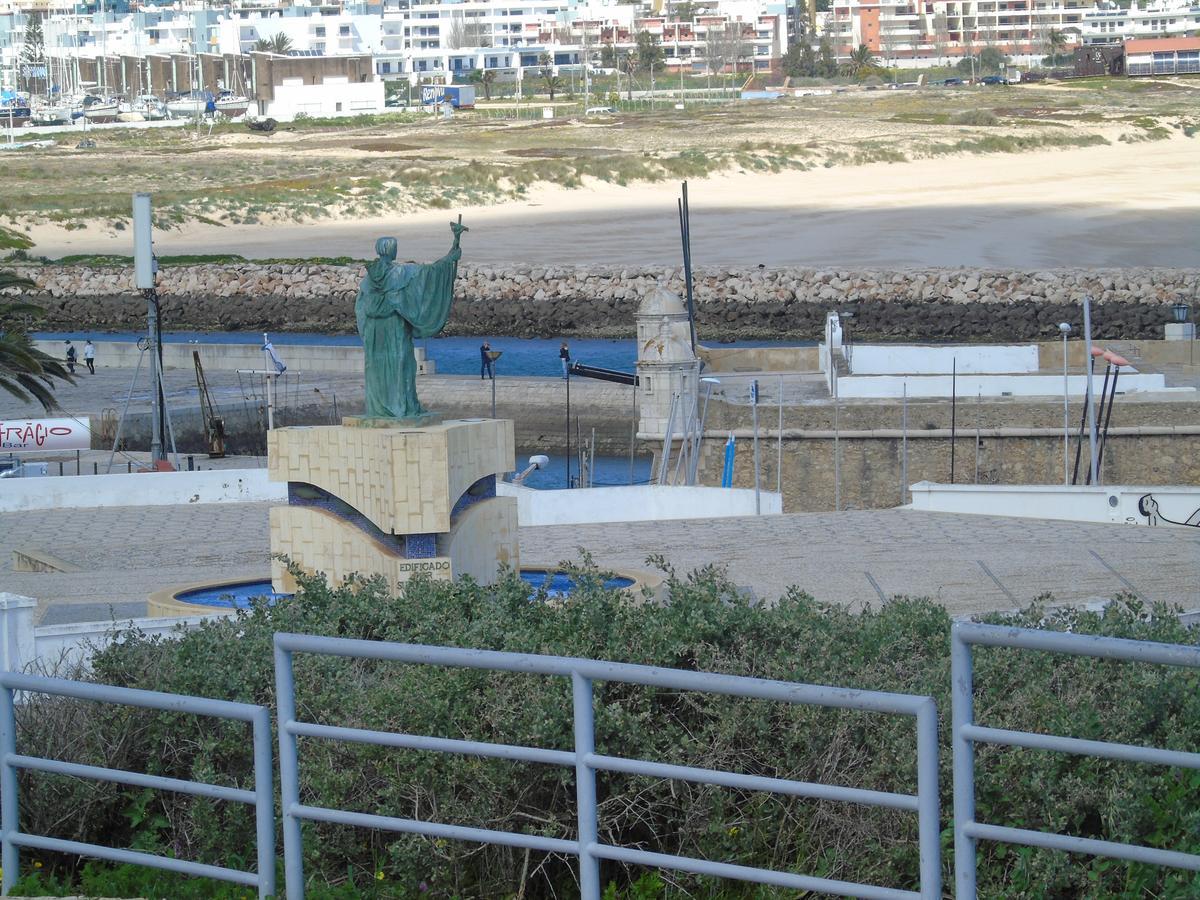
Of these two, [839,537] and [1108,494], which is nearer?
[839,537]

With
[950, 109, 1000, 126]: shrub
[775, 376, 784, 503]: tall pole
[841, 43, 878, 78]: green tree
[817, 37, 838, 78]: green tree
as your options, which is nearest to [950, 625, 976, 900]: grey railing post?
[775, 376, 784, 503]: tall pole

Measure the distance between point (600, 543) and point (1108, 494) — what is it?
6.09m

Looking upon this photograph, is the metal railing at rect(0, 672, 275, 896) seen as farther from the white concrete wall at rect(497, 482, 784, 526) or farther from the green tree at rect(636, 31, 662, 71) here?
the green tree at rect(636, 31, 662, 71)

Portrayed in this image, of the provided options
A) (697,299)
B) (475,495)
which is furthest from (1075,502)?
(697,299)

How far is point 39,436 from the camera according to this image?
26281 mm

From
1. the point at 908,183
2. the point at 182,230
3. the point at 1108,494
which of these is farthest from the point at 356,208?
the point at 1108,494

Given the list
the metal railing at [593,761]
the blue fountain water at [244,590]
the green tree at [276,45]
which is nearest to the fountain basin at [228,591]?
the blue fountain water at [244,590]

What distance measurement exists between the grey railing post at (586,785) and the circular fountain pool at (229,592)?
763cm

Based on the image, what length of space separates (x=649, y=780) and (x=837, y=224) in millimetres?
66440

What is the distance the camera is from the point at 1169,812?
16.1 feet

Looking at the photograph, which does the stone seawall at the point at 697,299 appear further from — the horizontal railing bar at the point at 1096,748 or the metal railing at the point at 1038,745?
the horizontal railing bar at the point at 1096,748

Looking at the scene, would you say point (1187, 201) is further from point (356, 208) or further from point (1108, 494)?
point (1108, 494)

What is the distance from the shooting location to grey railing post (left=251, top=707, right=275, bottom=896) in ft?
16.4

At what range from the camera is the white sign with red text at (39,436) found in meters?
26.3
